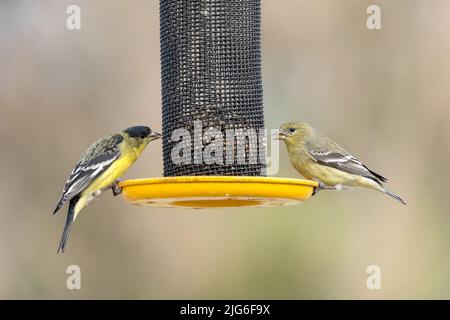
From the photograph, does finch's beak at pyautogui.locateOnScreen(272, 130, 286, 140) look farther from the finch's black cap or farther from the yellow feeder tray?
the yellow feeder tray

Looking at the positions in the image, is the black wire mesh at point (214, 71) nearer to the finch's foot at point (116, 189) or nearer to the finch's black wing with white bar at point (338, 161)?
the finch's foot at point (116, 189)

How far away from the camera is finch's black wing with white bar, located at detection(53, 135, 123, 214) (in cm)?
1012

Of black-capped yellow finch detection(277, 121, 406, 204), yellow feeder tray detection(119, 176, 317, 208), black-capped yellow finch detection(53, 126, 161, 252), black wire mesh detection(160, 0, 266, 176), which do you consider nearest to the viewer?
yellow feeder tray detection(119, 176, 317, 208)

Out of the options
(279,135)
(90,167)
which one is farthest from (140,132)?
(279,135)

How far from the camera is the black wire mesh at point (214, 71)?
980 centimetres

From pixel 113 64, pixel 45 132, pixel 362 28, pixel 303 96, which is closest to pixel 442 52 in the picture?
pixel 362 28

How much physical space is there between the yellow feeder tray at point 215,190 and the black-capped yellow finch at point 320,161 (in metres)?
2.31

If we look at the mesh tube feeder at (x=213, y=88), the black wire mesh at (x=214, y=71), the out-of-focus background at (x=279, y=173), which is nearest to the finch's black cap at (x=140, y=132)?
the mesh tube feeder at (x=213, y=88)

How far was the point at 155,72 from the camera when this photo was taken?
45.3 ft

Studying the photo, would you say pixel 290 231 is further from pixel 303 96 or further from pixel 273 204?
pixel 273 204

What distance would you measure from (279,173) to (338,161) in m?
2.23

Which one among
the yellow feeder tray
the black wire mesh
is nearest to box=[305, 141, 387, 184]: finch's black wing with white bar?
the black wire mesh

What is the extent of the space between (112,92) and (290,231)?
3.30 metres

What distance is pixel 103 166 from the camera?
10.4m
